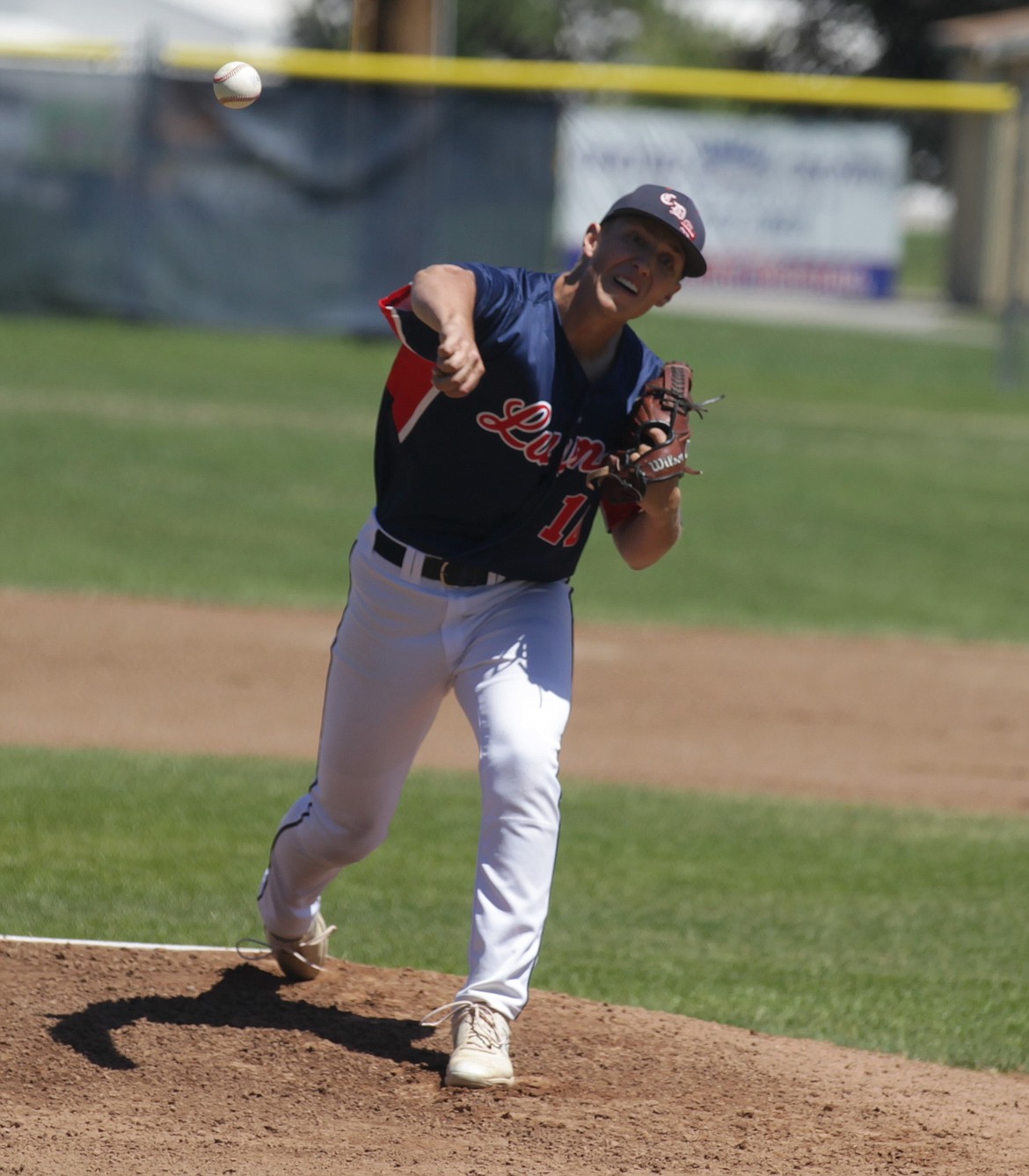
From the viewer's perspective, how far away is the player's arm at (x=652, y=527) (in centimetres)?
372

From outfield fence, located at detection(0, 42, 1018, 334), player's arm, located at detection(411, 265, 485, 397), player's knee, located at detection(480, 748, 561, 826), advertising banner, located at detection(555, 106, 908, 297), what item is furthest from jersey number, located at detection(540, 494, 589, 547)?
advertising banner, located at detection(555, 106, 908, 297)

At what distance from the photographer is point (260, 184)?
17688 millimetres

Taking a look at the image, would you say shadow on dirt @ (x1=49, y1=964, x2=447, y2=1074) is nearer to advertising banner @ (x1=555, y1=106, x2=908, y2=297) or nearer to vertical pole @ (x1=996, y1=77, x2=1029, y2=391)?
vertical pole @ (x1=996, y1=77, x2=1029, y2=391)

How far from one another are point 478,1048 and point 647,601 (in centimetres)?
684

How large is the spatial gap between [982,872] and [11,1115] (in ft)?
11.8

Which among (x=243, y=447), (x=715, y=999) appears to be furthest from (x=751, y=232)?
(x=715, y=999)

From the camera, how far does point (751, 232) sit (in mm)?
19422

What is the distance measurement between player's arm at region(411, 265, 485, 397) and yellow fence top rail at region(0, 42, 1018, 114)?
14.3 meters

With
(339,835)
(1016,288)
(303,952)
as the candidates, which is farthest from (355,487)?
(339,835)

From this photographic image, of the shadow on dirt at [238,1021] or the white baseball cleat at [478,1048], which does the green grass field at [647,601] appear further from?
the white baseball cleat at [478,1048]

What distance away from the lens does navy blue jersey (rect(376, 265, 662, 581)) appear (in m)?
3.61

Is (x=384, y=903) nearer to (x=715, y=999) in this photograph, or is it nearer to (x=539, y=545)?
(x=715, y=999)

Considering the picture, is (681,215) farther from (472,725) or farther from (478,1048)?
(478,1048)

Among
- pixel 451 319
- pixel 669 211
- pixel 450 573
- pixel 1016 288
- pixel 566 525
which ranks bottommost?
pixel 450 573
